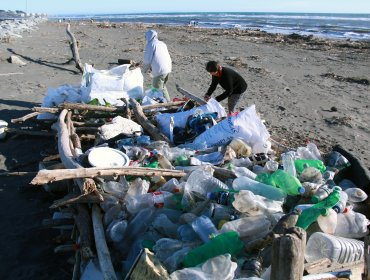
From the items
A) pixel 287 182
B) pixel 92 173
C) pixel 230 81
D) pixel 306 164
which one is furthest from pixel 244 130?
pixel 92 173

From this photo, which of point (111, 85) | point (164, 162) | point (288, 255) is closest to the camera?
point (288, 255)

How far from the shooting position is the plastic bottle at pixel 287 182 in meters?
3.89

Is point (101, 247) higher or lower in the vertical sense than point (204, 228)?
lower

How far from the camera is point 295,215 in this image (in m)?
2.69

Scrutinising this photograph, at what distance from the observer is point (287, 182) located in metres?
3.94

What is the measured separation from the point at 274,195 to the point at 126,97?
4565 millimetres

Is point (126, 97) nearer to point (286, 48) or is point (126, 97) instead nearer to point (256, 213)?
point (256, 213)

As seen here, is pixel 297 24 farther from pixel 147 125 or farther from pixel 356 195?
pixel 356 195

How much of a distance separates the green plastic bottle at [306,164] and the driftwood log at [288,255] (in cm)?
251

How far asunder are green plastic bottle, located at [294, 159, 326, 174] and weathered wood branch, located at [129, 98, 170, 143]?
190 centimetres

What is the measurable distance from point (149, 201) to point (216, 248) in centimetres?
110

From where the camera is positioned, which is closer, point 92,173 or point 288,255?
point 288,255

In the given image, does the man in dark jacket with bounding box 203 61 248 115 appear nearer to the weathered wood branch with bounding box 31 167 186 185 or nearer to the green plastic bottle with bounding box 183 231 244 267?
the weathered wood branch with bounding box 31 167 186 185

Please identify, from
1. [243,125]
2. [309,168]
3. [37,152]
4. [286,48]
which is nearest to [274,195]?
[309,168]
